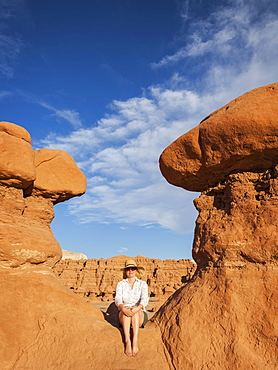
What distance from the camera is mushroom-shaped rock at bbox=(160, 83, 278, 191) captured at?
475cm

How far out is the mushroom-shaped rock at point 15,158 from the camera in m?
6.65

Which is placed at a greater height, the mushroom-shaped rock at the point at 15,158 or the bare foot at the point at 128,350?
the mushroom-shaped rock at the point at 15,158

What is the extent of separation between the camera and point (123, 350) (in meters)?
4.39

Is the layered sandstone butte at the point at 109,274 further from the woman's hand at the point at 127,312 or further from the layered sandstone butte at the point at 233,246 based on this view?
the woman's hand at the point at 127,312

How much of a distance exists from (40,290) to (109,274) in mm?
37787

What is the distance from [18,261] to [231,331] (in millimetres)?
4181

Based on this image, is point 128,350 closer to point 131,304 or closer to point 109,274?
point 131,304

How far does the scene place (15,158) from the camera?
6.82m

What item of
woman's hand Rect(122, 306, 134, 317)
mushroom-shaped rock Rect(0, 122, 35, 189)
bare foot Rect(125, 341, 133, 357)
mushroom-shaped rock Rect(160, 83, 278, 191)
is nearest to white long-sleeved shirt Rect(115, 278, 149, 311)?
woman's hand Rect(122, 306, 134, 317)

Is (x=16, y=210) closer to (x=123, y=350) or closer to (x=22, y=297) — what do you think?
(x=22, y=297)

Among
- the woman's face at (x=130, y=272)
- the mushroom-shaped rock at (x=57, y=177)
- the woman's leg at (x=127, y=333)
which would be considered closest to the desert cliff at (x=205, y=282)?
the woman's leg at (x=127, y=333)

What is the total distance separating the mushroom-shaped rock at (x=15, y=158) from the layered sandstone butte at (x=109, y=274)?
111ft

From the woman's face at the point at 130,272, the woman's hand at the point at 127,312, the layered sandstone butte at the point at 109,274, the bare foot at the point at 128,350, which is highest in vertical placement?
the layered sandstone butte at the point at 109,274

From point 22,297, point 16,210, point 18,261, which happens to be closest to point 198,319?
point 22,297
